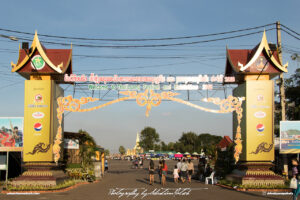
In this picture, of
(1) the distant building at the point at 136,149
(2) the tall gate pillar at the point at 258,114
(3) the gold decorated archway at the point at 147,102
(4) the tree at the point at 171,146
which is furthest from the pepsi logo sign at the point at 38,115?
(4) the tree at the point at 171,146

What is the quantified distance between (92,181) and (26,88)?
8.75 metres

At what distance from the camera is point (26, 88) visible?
21.2 m

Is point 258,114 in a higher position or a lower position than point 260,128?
higher

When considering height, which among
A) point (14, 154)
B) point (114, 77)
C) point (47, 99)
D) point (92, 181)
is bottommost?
point (92, 181)

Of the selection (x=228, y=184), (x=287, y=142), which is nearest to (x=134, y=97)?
(x=228, y=184)

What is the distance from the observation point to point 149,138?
124188 mm

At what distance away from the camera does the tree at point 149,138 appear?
404 feet

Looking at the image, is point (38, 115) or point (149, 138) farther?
point (149, 138)

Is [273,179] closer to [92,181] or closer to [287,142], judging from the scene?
[287,142]

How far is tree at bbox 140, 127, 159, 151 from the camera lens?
123 metres

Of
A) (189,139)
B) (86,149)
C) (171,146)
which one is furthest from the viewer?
(171,146)

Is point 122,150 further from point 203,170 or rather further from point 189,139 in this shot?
point 203,170

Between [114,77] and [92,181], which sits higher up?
[114,77]

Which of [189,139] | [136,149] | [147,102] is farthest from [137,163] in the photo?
[136,149]
